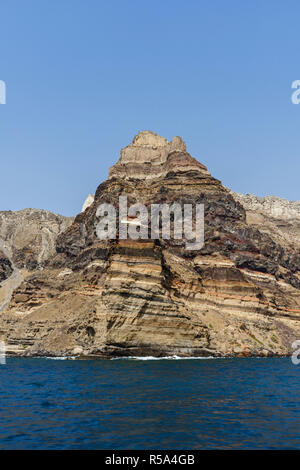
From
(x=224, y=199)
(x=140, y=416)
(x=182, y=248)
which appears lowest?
(x=140, y=416)

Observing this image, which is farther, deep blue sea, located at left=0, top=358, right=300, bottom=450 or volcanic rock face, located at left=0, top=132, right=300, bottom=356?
volcanic rock face, located at left=0, top=132, right=300, bottom=356

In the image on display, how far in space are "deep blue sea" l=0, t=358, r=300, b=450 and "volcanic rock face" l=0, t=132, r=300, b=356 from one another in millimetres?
39987

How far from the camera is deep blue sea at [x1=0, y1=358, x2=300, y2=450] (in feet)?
93.6

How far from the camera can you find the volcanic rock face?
337 feet

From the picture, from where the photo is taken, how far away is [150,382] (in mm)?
56188

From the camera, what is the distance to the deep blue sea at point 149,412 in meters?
28.5

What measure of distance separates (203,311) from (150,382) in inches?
3315

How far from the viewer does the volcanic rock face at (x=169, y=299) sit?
337 ft

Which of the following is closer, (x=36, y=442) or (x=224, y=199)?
(x=36, y=442)

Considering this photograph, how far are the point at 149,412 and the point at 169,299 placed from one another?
234ft

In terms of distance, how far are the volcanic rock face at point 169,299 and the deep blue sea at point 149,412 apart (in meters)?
40.0

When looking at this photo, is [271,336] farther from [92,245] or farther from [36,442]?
[36,442]

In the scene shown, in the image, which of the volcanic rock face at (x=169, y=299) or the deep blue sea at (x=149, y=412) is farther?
the volcanic rock face at (x=169, y=299)
